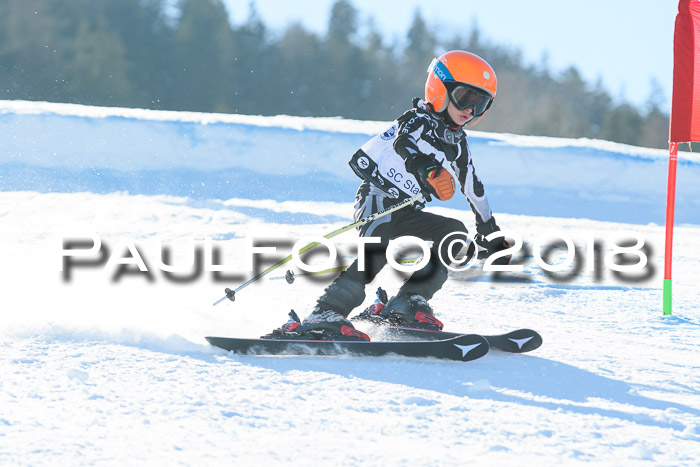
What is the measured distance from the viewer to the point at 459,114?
366 centimetres

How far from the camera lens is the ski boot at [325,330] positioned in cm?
354

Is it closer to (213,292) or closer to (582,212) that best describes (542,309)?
(213,292)

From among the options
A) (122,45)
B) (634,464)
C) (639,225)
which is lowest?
(634,464)

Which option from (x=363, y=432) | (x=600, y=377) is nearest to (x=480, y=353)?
(x=600, y=377)

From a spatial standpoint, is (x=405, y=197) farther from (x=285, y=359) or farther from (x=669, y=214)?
(x=669, y=214)

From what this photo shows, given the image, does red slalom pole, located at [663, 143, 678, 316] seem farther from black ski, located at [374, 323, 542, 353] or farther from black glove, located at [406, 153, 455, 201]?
black glove, located at [406, 153, 455, 201]

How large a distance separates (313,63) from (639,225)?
137 ft

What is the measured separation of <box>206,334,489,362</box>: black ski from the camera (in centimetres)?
333

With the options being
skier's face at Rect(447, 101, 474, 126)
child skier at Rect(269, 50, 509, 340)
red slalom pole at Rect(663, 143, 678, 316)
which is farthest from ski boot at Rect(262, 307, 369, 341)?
red slalom pole at Rect(663, 143, 678, 316)

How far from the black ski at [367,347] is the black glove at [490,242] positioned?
1.52ft

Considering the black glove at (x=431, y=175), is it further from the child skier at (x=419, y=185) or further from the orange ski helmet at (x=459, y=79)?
the orange ski helmet at (x=459, y=79)

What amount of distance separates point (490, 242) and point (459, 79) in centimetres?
72

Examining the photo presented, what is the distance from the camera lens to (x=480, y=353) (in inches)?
131

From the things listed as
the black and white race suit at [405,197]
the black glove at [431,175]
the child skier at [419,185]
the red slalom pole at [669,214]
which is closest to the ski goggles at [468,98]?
the child skier at [419,185]
